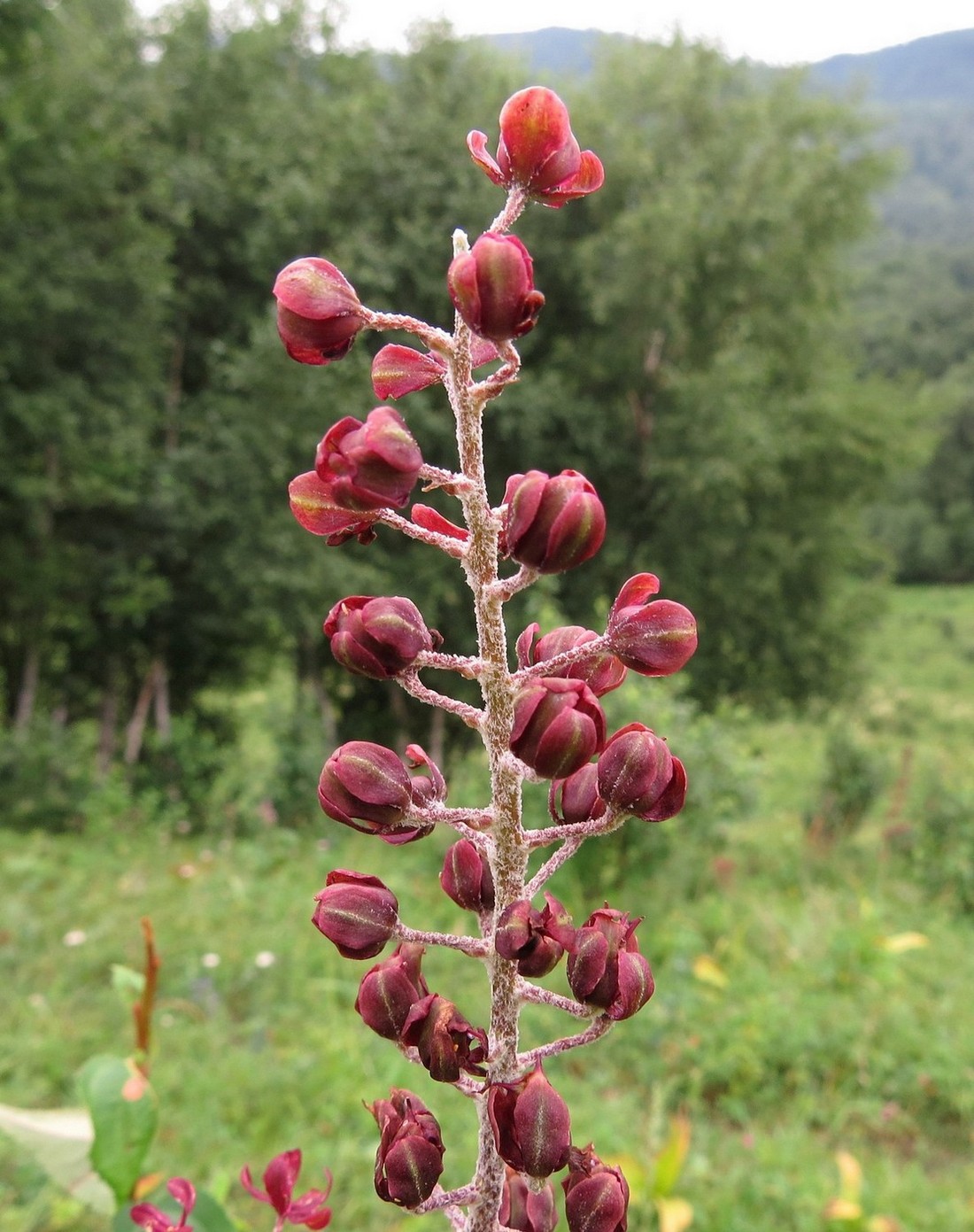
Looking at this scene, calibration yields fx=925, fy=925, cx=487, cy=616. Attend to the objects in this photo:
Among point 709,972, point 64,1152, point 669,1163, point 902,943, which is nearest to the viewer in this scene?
point 64,1152

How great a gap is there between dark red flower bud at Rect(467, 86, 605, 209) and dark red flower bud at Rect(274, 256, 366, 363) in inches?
7.2

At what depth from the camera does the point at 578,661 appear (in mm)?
904

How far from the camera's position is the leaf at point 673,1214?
345 centimetres

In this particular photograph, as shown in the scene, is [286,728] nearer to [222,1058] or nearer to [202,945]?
[202,945]

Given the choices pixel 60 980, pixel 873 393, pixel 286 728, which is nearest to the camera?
pixel 60 980

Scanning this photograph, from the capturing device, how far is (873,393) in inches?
627

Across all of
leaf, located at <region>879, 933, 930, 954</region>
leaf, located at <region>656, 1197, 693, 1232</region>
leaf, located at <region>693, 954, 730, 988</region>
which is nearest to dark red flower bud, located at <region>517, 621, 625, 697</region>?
leaf, located at <region>656, 1197, 693, 1232</region>

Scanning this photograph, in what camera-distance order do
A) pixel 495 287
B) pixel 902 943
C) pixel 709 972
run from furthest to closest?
pixel 902 943 → pixel 709 972 → pixel 495 287

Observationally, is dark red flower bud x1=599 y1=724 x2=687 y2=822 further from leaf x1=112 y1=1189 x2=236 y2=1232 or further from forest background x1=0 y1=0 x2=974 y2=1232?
forest background x1=0 y1=0 x2=974 y2=1232

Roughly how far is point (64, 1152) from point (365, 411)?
10.6m

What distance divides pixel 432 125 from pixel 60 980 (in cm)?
1128

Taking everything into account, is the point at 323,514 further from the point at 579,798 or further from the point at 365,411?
the point at 365,411

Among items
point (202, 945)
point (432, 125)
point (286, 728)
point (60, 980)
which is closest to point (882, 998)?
point (202, 945)

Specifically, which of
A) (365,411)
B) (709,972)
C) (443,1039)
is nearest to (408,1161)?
(443,1039)
